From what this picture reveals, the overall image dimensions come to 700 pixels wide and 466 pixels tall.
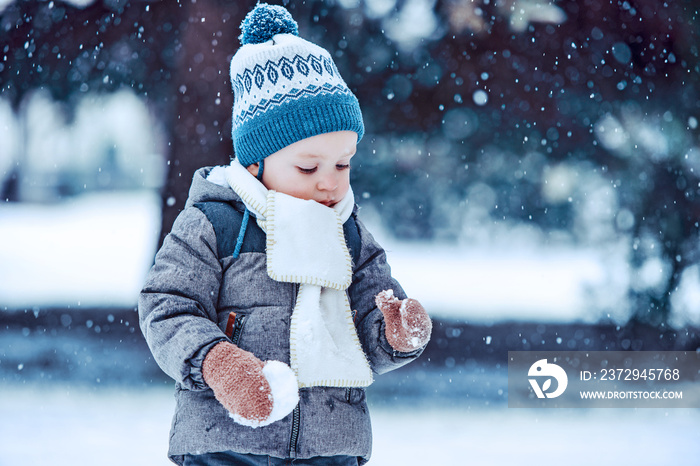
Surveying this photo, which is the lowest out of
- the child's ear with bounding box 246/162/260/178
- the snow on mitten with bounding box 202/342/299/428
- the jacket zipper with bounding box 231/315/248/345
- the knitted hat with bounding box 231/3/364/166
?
the snow on mitten with bounding box 202/342/299/428

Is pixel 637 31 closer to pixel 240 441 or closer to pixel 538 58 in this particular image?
pixel 538 58

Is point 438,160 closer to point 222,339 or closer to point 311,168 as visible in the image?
point 311,168

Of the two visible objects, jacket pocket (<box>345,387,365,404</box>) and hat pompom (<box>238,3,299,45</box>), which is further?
hat pompom (<box>238,3,299,45</box>)

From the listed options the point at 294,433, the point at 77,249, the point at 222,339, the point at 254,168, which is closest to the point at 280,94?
the point at 254,168

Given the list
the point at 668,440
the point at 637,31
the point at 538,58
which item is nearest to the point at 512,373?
the point at 668,440

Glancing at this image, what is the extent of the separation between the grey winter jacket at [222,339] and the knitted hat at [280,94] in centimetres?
12

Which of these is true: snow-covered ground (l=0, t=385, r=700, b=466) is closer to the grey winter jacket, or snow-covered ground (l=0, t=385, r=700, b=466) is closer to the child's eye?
the grey winter jacket

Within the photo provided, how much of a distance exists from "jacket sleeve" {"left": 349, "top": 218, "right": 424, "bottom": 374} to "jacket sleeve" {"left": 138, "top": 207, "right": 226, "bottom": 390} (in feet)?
0.80

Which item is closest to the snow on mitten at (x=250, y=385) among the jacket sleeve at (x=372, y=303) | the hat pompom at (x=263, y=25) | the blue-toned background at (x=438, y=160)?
the jacket sleeve at (x=372, y=303)

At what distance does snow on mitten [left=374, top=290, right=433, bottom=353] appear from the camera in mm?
969

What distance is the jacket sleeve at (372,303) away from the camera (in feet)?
3.51

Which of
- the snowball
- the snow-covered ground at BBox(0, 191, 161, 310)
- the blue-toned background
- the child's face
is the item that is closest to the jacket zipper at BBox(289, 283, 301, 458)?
the snowball

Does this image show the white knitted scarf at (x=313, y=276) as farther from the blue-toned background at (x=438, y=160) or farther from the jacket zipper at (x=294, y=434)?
the blue-toned background at (x=438, y=160)

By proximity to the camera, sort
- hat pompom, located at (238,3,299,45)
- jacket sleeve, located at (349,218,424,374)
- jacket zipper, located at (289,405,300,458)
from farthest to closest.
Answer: hat pompom, located at (238,3,299,45)
jacket sleeve, located at (349,218,424,374)
jacket zipper, located at (289,405,300,458)
